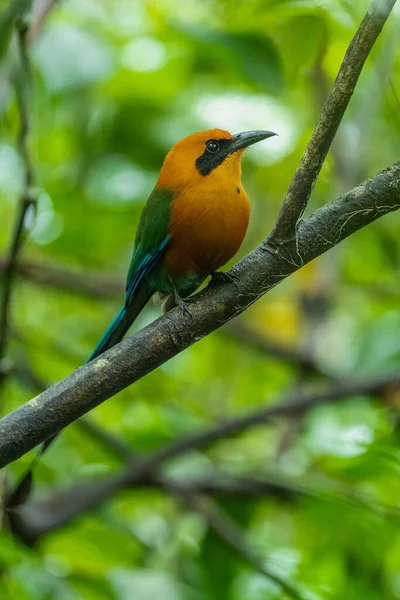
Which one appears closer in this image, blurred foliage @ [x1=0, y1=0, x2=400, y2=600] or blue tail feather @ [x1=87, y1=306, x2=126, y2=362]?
blue tail feather @ [x1=87, y1=306, x2=126, y2=362]

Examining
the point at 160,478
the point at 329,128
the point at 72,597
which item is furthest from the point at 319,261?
the point at 329,128

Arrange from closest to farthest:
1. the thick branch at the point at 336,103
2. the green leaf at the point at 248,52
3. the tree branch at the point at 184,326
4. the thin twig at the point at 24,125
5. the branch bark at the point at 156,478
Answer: the thick branch at the point at 336,103 < the tree branch at the point at 184,326 < the thin twig at the point at 24,125 < the green leaf at the point at 248,52 < the branch bark at the point at 156,478

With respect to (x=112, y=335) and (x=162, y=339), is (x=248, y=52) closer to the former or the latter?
(x=112, y=335)

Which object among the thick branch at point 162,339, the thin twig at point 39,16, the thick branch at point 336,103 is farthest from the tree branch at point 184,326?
the thin twig at point 39,16

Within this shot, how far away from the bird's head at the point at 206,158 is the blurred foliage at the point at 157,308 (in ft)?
1.15

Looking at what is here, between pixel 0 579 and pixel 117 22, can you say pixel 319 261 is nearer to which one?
pixel 117 22

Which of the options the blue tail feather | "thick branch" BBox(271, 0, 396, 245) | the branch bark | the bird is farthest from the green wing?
"thick branch" BBox(271, 0, 396, 245)

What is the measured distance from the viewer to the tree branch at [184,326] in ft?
6.98

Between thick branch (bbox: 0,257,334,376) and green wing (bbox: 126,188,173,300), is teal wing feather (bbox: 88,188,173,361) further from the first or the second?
thick branch (bbox: 0,257,334,376)

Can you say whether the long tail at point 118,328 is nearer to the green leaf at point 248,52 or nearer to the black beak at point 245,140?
the black beak at point 245,140

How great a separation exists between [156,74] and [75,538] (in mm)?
2575

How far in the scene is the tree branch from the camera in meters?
2.13

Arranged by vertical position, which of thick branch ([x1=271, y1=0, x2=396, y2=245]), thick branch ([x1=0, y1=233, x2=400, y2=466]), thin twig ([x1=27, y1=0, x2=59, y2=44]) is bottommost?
thick branch ([x1=0, y1=233, x2=400, y2=466])

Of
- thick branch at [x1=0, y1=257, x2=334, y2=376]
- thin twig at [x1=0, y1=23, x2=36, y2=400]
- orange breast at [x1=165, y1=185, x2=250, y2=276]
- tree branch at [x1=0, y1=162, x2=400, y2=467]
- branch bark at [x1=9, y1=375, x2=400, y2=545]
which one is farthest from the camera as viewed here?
thick branch at [x1=0, y1=257, x2=334, y2=376]
